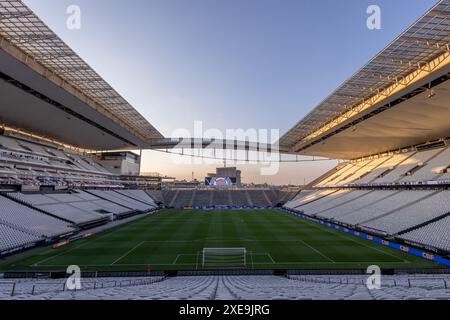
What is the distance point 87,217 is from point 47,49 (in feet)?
72.2

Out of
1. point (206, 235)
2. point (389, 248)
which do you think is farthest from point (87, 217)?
point (389, 248)

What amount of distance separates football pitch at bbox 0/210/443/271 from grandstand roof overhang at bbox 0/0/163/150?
1737 centimetres

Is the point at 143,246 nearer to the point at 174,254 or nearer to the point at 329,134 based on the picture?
the point at 174,254

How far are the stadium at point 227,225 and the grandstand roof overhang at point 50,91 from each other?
0.53 feet

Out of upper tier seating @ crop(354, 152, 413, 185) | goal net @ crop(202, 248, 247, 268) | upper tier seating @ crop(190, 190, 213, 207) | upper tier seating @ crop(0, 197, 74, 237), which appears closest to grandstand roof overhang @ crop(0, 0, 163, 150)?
upper tier seating @ crop(0, 197, 74, 237)

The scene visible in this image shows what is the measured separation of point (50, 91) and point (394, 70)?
123 feet

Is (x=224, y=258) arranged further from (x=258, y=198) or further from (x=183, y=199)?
(x=258, y=198)

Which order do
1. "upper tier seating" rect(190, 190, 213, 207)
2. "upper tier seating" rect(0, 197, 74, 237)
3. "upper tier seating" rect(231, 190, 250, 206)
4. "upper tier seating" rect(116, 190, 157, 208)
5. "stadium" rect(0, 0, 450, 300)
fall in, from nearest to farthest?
"stadium" rect(0, 0, 450, 300), "upper tier seating" rect(0, 197, 74, 237), "upper tier seating" rect(116, 190, 157, 208), "upper tier seating" rect(190, 190, 213, 207), "upper tier seating" rect(231, 190, 250, 206)

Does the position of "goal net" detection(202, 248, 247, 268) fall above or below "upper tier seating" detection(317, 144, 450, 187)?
below

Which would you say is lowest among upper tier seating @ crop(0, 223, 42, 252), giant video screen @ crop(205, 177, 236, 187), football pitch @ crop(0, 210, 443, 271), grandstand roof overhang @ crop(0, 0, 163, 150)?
football pitch @ crop(0, 210, 443, 271)

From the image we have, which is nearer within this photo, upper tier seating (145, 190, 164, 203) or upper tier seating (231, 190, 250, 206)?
upper tier seating (145, 190, 164, 203)

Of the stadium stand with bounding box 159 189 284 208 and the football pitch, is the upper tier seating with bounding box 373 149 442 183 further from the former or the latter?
the stadium stand with bounding box 159 189 284 208

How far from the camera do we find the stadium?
48.3 feet

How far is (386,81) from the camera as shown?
28.0 metres
